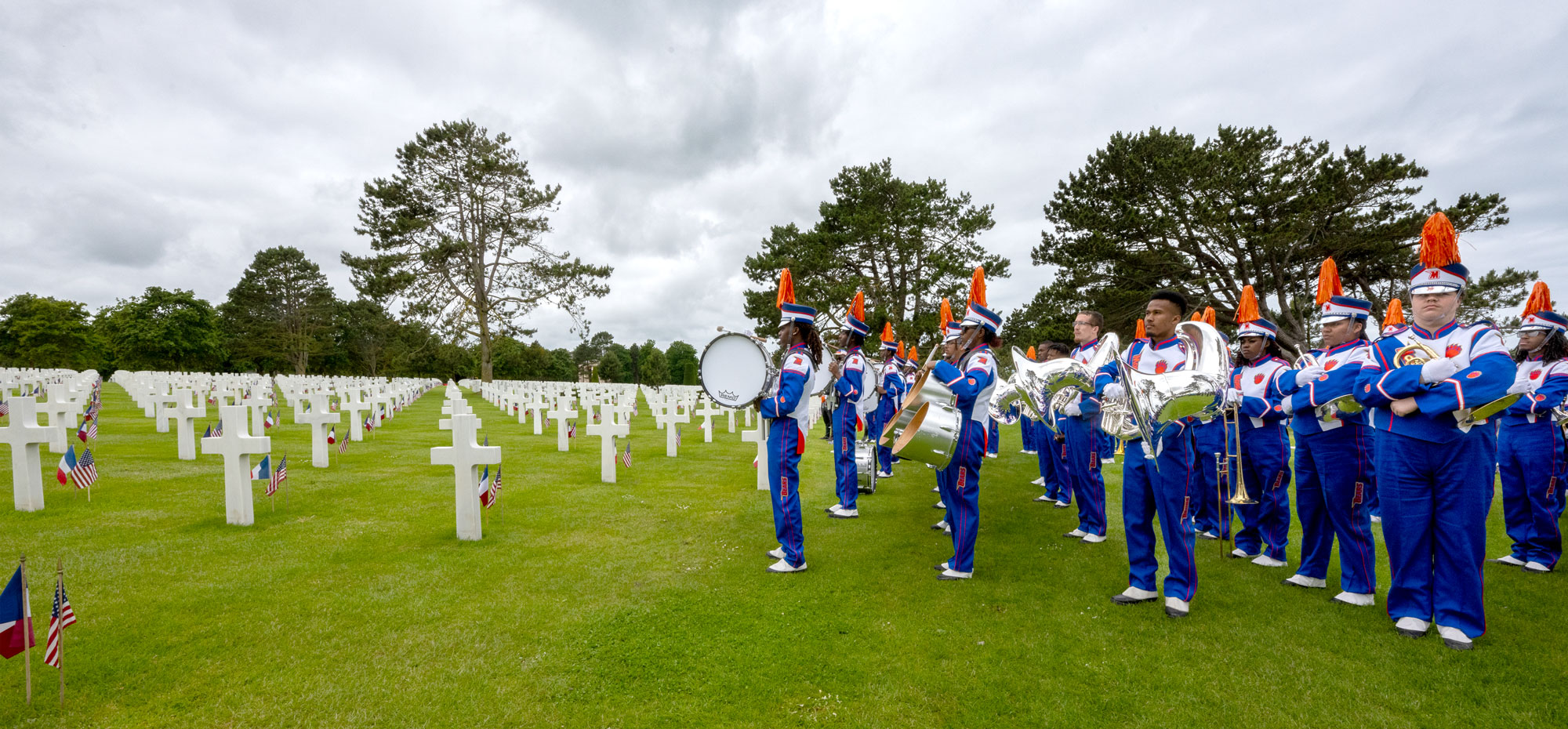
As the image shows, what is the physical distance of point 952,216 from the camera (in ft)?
97.3

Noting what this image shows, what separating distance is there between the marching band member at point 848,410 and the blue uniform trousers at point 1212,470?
3572 millimetres

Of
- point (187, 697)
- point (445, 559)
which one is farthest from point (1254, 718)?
point (445, 559)

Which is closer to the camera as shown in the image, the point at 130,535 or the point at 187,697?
the point at 187,697

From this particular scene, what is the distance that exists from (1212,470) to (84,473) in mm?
11226

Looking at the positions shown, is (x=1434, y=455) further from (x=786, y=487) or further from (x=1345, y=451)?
(x=786, y=487)

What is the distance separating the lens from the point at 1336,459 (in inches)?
185

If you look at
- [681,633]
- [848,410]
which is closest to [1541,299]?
[848,410]

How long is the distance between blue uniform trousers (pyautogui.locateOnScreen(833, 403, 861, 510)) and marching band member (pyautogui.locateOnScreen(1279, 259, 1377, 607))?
14.0ft

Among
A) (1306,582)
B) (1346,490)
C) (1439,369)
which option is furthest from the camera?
(1306,582)

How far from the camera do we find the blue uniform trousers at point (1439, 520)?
3750mm

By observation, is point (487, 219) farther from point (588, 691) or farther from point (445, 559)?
point (588, 691)

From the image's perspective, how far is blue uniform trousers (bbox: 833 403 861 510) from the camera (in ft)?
25.8

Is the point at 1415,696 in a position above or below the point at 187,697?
below

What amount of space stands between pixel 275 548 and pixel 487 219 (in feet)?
113
